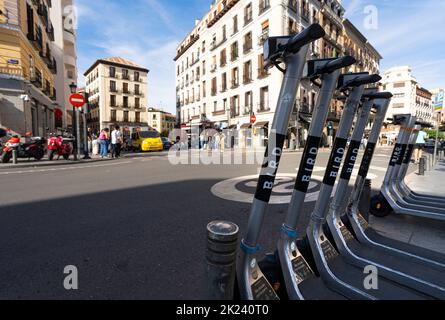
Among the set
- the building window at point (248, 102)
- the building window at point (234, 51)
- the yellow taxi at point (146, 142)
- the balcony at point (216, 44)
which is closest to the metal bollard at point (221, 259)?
the yellow taxi at point (146, 142)

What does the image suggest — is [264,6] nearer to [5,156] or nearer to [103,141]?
[103,141]

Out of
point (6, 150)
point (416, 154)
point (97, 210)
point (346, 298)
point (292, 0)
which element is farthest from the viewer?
point (292, 0)

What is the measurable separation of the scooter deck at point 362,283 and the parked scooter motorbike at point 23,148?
12950 mm

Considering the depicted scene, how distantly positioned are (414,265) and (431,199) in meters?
2.64

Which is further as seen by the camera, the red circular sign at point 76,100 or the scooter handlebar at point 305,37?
the red circular sign at point 76,100

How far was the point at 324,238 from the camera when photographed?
2.37 meters

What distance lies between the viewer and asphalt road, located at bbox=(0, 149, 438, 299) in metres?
2.00

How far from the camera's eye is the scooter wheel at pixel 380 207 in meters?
3.83

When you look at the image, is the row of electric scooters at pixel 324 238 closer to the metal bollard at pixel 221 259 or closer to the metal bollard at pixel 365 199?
the metal bollard at pixel 365 199

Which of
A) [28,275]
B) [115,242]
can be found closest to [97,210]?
[115,242]

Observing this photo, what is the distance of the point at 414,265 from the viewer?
241 centimetres

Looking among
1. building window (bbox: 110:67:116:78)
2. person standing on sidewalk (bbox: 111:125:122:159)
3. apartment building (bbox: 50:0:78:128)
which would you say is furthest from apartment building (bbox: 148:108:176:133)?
person standing on sidewalk (bbox: 111:125:122:159)

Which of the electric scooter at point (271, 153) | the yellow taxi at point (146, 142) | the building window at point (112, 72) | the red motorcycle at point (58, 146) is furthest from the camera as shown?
A: the building window at point (112, 72)

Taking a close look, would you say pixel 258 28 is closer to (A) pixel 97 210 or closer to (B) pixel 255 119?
(B) pixel 255 119
